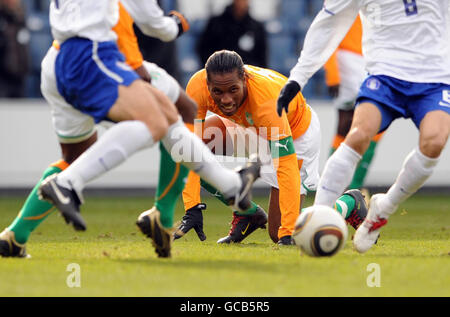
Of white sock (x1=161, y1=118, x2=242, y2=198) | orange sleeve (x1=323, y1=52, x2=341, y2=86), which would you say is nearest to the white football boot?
white sock (x1=161, y1=118, x2=242, y2=198)

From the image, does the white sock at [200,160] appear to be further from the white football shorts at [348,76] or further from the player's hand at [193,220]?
the white football shorts at [348,76]

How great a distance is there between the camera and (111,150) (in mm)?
4270

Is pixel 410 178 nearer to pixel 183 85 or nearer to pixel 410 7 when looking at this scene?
pixel 410 7

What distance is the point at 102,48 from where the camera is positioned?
440 centimetres

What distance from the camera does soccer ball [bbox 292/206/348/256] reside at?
4598mm

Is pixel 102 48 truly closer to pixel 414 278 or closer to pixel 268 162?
pixel 414 278

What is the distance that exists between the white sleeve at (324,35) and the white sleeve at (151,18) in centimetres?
92

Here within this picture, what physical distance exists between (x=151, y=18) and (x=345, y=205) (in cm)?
226

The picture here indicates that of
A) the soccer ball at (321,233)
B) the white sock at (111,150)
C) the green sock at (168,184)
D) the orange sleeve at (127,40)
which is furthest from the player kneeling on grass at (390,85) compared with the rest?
the white sock at (111,150)

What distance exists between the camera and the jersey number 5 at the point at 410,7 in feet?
16.8

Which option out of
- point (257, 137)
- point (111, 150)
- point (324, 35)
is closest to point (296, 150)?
point (257, 137)

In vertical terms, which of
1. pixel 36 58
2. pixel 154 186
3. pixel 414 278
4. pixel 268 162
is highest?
pixel 414 278

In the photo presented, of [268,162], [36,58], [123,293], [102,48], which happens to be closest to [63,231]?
[268,162]
